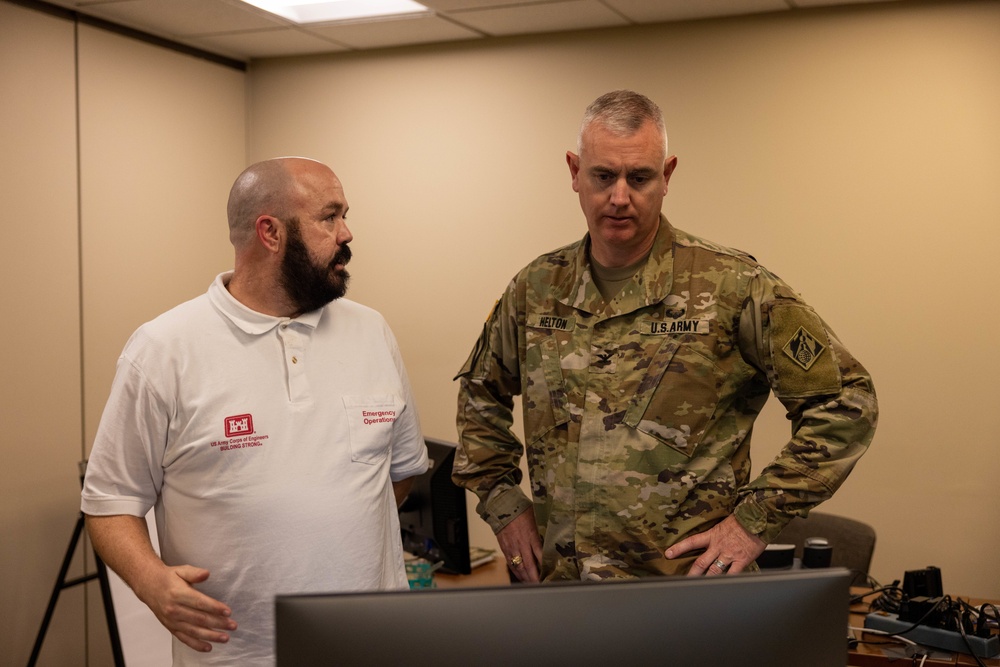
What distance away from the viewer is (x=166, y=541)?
1.93m

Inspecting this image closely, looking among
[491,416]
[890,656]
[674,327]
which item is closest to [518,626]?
[674,327]

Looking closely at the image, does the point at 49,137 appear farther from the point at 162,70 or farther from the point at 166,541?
the point at 166,541

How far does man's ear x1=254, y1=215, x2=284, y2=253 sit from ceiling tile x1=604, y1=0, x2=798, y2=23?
2.22 m

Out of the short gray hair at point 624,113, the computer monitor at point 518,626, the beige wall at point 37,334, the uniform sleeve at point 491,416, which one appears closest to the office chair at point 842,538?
the uniform sleeve at point 491,416

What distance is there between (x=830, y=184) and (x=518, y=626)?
3436 mm

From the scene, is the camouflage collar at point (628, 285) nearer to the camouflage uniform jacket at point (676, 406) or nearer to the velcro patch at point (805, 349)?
the camouflage uniform jacket at point (676, 406)

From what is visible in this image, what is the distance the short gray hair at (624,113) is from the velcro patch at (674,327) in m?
0.34

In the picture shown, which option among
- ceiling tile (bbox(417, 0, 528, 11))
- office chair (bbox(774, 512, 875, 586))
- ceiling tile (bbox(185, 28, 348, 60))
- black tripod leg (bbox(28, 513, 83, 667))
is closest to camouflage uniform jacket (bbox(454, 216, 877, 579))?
office chair (bbox(774, 512, 875, 586))

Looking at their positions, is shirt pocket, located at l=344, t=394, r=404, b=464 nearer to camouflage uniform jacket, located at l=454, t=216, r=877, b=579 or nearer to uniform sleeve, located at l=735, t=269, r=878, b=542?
camouflage uniform jacket, located at l=454, t=216, r=877, b=579

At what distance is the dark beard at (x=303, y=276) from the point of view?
201 centimetres

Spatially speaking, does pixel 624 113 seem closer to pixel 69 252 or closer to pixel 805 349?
pixel 805 349

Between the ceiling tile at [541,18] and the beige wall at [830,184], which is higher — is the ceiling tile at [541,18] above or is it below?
above

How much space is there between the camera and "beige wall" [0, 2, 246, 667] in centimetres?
365

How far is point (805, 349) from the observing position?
1849mm
